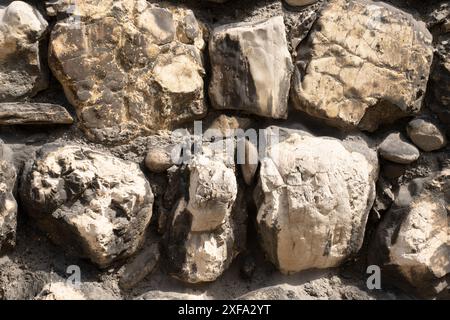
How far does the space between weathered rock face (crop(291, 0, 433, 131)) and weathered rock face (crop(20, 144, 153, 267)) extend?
1.18 feet

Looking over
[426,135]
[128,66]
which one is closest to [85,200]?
[128,66]

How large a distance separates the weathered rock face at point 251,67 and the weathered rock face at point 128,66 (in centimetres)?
4

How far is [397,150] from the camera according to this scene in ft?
3.79

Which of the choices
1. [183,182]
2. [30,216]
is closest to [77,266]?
[30,216]

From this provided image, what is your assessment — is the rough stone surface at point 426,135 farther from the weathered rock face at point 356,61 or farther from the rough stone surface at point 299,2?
the rough stone surface at point 299,2

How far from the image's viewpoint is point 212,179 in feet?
3.41

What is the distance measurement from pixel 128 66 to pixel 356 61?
42cm

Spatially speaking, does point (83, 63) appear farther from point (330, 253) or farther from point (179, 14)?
point (330, 253)

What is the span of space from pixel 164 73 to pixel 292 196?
0.32m

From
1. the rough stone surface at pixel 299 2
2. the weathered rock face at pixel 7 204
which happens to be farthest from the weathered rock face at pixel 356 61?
the weathered rock face at pixel 7 204

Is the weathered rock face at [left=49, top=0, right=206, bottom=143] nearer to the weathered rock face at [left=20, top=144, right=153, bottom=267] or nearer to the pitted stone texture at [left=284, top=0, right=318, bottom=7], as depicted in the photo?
the weathered rock face at [left=20, top=144, right=153, bottom=267]

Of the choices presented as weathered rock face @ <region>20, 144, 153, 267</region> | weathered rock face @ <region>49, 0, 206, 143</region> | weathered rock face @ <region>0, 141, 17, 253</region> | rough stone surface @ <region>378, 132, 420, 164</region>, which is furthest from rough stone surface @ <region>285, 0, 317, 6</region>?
weathered rock face @ <region>0, 141, 17, 253</region>

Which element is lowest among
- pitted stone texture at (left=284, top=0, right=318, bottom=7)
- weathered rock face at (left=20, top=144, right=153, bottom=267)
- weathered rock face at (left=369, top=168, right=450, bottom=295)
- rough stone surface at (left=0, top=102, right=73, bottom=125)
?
weathered rock face at (left=369, top=168, right=450, bottom=295)

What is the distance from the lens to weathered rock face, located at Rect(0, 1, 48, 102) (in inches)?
39.1
